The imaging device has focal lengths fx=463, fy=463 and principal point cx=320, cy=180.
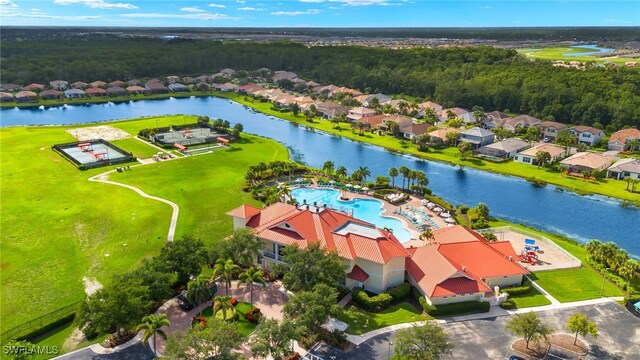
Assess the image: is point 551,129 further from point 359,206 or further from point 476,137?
point 359,206

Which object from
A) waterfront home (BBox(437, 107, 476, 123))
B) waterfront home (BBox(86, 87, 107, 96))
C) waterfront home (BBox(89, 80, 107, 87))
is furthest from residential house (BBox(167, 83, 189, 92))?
waterfront home (BBox(437, 107, 476, 123))

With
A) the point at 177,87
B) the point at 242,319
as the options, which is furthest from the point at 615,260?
the point at 177,87

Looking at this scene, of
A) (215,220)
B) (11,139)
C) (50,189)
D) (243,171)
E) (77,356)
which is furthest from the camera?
(11,139)

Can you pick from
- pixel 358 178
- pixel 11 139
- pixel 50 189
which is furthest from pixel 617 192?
pixel 11 139

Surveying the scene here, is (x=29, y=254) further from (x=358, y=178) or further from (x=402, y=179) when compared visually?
(x=402, y=179)

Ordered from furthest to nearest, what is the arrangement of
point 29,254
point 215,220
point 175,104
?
point 175,104 → point 215,220 → point 29,254

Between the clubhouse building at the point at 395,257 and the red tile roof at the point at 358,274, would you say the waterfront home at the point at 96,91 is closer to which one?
the clubhouse building at the point at 395,257

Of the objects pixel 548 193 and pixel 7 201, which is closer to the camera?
pixel 7 201
